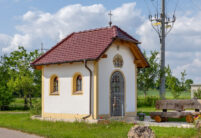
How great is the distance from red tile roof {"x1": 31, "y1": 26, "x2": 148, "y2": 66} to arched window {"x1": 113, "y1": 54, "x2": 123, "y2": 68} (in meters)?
1.24

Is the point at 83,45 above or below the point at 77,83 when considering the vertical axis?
above

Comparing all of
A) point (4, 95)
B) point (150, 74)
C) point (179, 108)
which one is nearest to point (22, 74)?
point (4, 95)

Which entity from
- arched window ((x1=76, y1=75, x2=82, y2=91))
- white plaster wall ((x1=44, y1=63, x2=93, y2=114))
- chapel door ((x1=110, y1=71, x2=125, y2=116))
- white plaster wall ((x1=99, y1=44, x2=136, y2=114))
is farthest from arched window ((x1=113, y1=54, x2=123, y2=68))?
arched window ((x1=76, y1=75, x2=82, y2=91))

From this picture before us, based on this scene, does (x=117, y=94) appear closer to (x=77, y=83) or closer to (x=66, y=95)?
(x=77, y=83)

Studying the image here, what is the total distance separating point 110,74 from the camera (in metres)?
18.6

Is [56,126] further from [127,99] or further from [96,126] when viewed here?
[127,99]

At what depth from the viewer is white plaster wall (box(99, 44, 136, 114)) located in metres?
18.0

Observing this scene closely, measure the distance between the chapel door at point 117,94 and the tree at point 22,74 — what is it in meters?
16.7

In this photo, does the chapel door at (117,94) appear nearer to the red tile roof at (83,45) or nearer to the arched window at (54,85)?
the red tile roof at (83,45)

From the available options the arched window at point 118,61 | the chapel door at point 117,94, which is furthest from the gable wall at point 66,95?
the arched window at point 118,61

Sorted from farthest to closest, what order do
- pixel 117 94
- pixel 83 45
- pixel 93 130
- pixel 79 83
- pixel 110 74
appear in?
pixel 83 45
pixel 117 94
pixel 79 83
pixel 110 74
pixel 93 130

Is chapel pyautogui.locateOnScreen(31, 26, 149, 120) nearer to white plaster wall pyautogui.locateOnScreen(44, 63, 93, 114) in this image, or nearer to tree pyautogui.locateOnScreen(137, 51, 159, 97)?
white plaster wall pyautogui.locateOnScreen(44, 63, 93, 114)

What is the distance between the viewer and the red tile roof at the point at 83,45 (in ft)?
59.1

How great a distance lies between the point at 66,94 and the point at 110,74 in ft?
9.75
